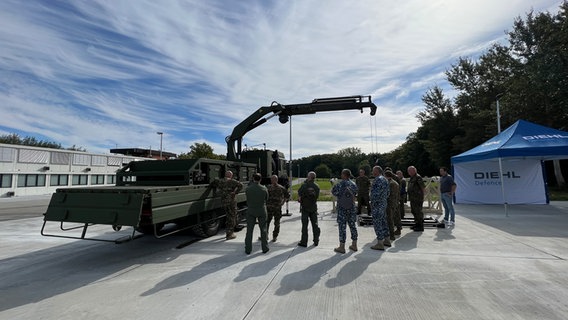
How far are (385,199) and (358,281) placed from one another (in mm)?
2332

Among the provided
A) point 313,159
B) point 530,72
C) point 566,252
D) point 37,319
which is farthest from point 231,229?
point 313,159

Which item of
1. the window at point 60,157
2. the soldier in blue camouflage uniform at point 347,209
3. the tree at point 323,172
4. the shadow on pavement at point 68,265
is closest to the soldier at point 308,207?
the soldier in blue camouflage uniform at point 347,209

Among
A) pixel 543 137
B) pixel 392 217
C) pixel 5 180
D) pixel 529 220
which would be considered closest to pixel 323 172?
pixel 5 180

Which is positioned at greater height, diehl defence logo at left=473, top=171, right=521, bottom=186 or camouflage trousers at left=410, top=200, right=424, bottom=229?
diehl defence logo at left=473, top=171, right=521, bottom=186

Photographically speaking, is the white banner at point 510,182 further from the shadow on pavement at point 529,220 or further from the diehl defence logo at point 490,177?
the shadow on pavement at point 529,220

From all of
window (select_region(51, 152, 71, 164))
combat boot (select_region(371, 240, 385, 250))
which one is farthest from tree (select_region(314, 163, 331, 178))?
combat boot (select_region(371, 240, 385, 250))

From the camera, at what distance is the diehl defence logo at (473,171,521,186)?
13.0 meters

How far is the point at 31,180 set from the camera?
26.4m

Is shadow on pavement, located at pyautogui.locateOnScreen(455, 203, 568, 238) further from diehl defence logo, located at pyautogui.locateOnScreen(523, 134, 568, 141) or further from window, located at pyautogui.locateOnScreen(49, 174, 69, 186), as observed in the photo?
window, located at pyautogui.locateOnScreen(49, 174, 69, 186)

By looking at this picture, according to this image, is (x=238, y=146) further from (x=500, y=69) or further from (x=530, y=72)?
(x=500, y=69)

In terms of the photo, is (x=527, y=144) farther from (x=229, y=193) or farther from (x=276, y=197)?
(x=229, y=193)

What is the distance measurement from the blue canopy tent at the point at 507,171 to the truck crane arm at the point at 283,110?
526cm

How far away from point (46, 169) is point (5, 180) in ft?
10.9

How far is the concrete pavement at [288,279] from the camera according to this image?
127 inches
